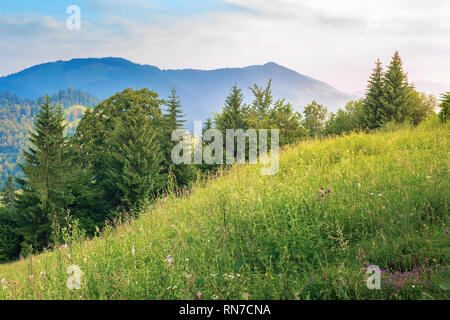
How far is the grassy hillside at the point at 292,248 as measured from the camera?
3.02m

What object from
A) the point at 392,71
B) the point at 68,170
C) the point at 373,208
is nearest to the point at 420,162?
the point at 373,208

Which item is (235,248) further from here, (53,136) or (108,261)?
(53,136)

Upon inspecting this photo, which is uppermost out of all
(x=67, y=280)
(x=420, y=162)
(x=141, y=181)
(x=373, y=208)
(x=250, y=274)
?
(x=420, y=162)

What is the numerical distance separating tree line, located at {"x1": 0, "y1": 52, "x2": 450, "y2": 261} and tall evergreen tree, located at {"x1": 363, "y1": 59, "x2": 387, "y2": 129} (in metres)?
0.13

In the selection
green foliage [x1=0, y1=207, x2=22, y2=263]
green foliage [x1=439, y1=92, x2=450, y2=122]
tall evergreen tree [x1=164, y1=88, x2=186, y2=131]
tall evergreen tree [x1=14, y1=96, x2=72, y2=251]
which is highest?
tall evergreen tree [x1=164, y1=88, x2=186, y2=131]

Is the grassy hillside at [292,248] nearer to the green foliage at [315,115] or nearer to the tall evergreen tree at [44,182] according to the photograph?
the tall evergreen tree at [44,182]

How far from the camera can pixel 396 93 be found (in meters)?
42.4

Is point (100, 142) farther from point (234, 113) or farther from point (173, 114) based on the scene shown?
point (234, 113)

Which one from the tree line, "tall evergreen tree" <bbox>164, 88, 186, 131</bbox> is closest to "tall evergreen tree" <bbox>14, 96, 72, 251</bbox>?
the tree line

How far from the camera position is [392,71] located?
42.8 meters

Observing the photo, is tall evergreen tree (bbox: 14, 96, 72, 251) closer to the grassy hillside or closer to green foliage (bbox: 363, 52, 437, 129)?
the grassy hillside

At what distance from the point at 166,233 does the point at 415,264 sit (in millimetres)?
3904

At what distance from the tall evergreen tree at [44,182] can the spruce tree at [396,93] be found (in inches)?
1702

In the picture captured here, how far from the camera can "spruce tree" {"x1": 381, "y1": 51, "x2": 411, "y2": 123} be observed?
1646 inches
